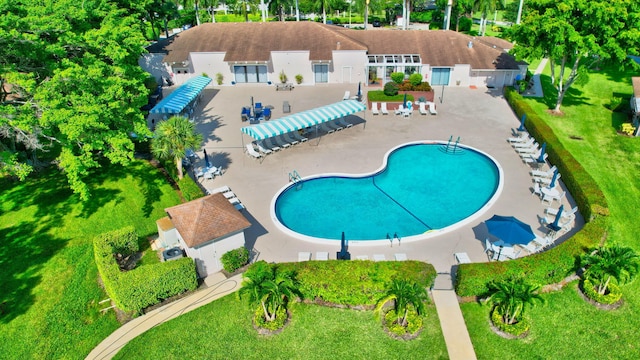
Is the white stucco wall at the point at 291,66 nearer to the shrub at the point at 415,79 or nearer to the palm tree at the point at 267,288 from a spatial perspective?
the shrub at the point at 415,79

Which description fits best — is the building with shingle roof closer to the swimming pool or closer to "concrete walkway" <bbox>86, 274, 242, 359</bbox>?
the swimming pool

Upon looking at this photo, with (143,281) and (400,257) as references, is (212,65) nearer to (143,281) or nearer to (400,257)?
(143,281)

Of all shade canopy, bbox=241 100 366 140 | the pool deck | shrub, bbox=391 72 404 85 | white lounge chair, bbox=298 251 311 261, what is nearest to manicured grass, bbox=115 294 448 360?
white lounge chair, bbox=298 251 311 261

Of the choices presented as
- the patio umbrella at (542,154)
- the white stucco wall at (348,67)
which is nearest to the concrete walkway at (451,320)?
the patio umbrella at (542,154)

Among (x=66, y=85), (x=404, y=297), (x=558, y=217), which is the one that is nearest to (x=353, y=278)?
(x=404, y=297)

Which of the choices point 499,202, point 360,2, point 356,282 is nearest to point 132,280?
point 356,282
